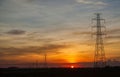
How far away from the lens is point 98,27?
2825 inches

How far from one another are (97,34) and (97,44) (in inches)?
103

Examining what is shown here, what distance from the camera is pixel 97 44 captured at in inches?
2798

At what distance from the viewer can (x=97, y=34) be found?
72.2 m
